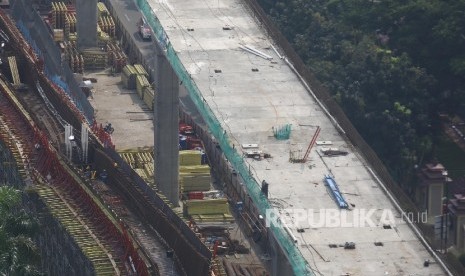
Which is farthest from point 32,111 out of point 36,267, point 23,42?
point 36,267

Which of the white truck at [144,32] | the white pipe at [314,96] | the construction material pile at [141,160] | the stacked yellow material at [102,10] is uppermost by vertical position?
the white pipe at [314,96]

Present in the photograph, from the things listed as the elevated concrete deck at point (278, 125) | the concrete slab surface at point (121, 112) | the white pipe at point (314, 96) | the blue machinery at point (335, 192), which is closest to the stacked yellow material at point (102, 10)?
the concrete slab surface at point (121, 112)

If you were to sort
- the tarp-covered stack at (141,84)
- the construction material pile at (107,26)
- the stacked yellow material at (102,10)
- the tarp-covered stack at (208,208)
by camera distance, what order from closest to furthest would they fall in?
1. the tarp-covered stack at (208,208)
2. the tarp-covered stack at (141,84)
3. the construction material pile at (107,26)
4. the stacked yellow material at (102,10)

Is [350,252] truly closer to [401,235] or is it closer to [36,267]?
[401,235]

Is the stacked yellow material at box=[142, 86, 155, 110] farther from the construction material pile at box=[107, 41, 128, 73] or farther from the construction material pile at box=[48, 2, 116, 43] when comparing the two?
the construction material pile at box=[48, 2, 116, 43]

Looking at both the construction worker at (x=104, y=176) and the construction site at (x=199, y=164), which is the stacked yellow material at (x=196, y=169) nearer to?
the construction site at (x=199, y=164)

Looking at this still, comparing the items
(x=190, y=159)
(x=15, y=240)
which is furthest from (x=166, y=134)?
(x=15, y=240)

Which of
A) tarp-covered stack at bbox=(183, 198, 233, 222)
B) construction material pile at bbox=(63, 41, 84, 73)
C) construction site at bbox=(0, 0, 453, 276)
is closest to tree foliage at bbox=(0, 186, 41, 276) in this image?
construction site at bbox=(0, 0, 453, 276)

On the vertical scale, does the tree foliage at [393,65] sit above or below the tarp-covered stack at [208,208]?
above
